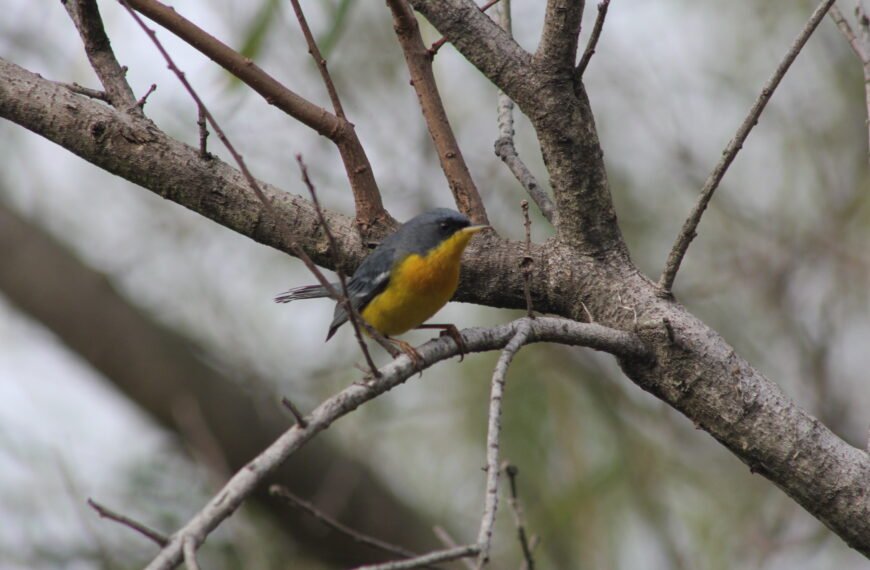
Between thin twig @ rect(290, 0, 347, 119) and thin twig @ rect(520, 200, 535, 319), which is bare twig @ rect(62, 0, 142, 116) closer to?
thin twig @ rect(290, 0, 347, 119)

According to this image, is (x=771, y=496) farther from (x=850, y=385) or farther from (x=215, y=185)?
(x=215, y=185)

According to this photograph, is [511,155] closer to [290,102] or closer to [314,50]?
[290,102]

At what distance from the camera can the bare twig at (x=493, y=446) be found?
2033mm

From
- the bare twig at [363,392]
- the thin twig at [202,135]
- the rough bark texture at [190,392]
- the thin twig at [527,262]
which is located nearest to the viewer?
the bare twig at [363,392]

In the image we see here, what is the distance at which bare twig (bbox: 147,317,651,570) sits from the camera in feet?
6.20

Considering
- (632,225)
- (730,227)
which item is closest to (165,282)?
(632,225)

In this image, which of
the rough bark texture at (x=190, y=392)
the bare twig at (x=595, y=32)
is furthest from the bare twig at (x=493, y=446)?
the rough bark texture at (x=190, y=392)

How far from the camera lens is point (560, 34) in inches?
118

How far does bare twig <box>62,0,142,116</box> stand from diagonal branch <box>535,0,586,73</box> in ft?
5.36

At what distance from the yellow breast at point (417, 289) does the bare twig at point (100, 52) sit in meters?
1.43

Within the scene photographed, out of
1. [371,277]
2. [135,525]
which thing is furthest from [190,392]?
[135,525]

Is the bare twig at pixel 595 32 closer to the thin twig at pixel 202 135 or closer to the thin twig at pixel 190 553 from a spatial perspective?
the thin twig at pixel 202 135

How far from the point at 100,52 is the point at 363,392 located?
Result: 2180 mm

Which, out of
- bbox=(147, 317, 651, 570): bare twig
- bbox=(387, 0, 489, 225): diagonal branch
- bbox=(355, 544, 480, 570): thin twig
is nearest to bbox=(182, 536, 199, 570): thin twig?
bbox=(147, 317, 651, 570): bare twig
